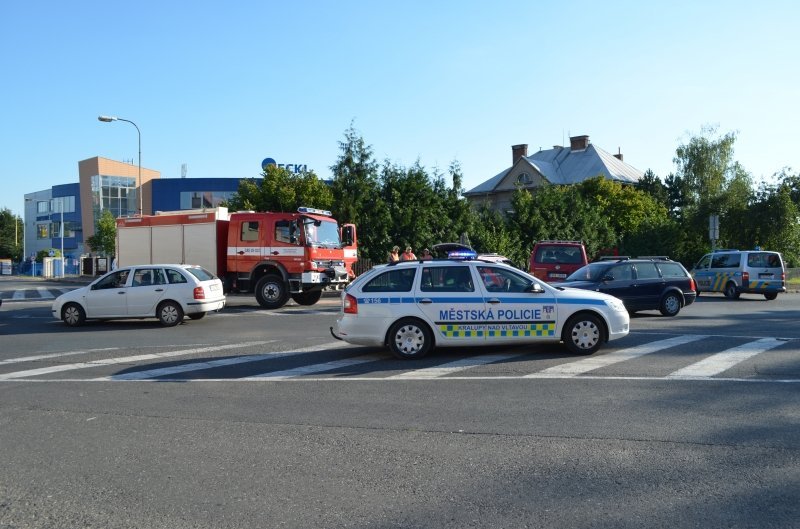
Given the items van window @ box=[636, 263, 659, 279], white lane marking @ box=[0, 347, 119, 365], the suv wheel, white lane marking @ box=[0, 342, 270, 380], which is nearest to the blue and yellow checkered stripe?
white lane marking @ box=[0, 342, 270, 380]

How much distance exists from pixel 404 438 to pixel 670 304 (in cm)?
1327

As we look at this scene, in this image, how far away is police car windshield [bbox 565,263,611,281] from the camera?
17.5 metres

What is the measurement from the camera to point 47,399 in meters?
8.48

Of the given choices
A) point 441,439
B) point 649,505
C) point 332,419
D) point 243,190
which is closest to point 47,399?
point 332,419

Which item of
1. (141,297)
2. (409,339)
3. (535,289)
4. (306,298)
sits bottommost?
(409,339)

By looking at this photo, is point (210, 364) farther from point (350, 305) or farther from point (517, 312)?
point (517, 312)

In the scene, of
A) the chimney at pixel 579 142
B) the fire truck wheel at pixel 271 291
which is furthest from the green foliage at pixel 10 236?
the fire truck wheel at pixel 271 291

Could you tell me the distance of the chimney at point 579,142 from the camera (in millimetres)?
79188

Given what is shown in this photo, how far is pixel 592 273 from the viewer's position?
57.9 ft

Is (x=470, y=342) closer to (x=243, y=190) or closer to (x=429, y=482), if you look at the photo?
(x=429, y=482)

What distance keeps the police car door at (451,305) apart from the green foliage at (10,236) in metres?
107

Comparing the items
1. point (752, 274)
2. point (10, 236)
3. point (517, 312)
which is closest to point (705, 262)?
point (752, 274)

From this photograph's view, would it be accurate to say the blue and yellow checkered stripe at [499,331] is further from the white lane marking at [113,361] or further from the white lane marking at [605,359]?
the white lane marking at [113,361]

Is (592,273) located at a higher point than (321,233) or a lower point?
lower
